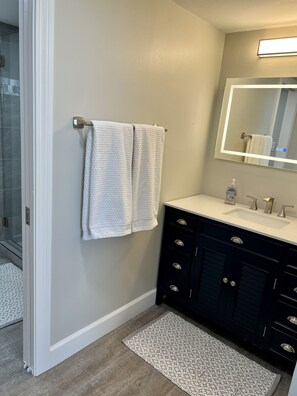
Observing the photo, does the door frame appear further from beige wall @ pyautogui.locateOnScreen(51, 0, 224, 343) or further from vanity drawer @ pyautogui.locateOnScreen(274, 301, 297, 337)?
vanity drawer @ pyautogui.locateOnScreen(274, 301, 297, 337)

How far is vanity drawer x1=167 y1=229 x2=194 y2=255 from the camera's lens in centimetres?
213

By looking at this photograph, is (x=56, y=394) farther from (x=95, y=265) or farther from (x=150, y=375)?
(x=95, y=265)

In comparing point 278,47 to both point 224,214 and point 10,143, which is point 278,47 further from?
point 10,143

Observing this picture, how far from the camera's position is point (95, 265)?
1.81 m

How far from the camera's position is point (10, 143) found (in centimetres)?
279

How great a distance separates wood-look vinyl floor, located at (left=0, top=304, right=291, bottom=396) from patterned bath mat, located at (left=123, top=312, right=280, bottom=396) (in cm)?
6

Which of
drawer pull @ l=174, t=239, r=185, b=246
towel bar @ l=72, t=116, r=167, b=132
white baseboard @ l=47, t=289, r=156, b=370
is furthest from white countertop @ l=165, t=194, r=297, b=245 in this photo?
towel bar @ l=72, t=116, r=167, b=132

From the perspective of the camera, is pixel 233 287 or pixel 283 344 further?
pixel 233 287

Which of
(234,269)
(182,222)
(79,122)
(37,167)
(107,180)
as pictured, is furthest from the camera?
(182,222)

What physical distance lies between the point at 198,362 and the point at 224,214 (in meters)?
0.97

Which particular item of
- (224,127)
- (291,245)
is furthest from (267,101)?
(291,245)

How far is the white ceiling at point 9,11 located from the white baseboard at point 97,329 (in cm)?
231

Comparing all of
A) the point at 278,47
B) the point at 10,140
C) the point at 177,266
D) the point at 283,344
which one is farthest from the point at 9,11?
the point at 283,344

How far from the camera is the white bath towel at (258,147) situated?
2191mm
